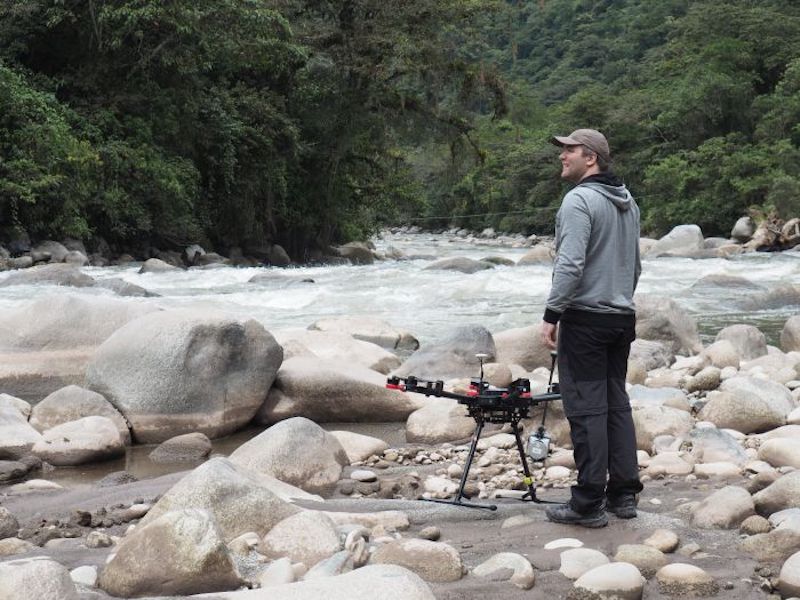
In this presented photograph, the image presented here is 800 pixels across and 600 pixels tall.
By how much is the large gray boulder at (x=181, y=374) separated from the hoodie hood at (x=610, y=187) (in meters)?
3.45

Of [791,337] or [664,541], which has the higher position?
[664,541]

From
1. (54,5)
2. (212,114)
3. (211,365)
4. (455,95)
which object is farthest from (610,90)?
(211,365)

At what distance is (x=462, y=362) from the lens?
756cm

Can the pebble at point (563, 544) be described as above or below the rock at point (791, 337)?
above

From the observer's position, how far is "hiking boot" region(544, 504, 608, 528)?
3643 millimetres

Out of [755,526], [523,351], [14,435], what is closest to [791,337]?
[523,351]

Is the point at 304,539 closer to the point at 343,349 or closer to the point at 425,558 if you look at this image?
the point at 425,558

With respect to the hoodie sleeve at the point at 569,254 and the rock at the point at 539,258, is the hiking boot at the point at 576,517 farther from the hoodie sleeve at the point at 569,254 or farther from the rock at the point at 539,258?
the rock at the point at 539,258

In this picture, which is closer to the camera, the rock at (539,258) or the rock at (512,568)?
the rock at (512,568)

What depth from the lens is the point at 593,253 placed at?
365cm

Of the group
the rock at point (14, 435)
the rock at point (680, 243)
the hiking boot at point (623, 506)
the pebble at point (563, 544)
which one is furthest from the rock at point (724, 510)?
the rock at point (680, 243)

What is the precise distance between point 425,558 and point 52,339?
17.3 feet

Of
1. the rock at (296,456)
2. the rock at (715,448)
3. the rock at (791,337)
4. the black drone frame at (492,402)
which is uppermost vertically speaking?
the black drone frame at (492,402)

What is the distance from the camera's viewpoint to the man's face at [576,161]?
3.73 meters
